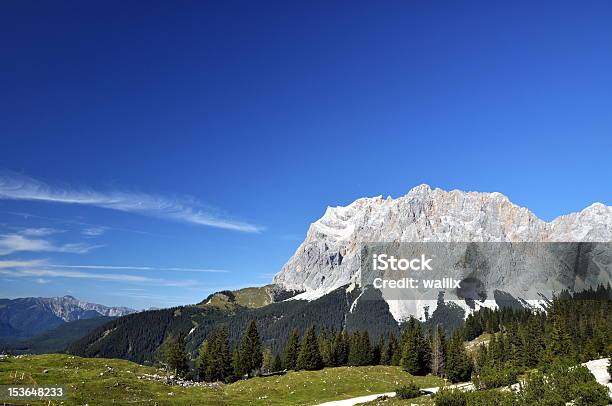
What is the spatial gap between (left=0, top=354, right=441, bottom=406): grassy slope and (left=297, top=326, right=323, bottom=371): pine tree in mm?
6258

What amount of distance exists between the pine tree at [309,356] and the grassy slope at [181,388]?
6.26 meters

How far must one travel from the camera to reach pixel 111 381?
64375 mm

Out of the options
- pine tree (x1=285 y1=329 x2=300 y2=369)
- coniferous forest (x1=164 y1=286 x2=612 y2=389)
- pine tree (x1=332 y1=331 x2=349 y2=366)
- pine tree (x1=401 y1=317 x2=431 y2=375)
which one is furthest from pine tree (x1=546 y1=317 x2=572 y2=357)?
pine tree (x1=285 y1=329 x2=300 y2=369)

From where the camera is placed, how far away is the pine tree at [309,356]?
311 feet

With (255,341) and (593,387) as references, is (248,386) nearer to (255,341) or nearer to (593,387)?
(255,341)

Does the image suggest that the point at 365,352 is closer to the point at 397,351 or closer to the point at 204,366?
the point at 397,351

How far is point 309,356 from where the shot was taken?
95000 millimetres

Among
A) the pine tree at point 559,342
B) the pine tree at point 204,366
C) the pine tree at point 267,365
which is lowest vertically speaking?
the pine tree at point 267,365

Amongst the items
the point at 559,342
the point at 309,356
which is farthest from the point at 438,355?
the point at 309,356

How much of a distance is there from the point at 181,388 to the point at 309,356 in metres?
33.3

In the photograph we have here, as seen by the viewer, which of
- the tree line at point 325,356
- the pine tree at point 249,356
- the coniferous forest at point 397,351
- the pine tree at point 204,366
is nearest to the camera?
the coniferous forest at point 397,351

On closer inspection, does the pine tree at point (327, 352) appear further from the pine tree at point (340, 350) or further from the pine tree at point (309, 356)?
the pine tree at point (309, 356)

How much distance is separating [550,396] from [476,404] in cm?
492

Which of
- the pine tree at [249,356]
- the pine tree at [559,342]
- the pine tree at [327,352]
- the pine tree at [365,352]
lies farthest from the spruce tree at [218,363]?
the pine tree at [559,342]
